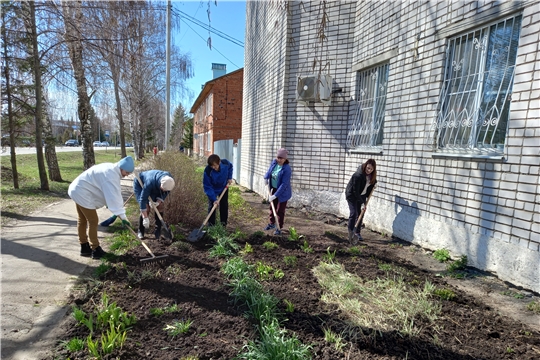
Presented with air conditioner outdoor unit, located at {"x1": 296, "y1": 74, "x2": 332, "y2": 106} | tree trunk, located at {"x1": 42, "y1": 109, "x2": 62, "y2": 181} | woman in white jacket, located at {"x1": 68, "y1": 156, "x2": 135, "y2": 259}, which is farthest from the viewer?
tree trunk, located at {"x1": 42, "y1": 109, "x2": 62, "y2": 181}

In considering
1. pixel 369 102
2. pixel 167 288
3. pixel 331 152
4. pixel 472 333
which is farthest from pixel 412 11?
pixel 167 288

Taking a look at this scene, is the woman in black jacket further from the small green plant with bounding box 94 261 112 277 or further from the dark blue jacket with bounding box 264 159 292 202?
the small green plant with bounding box 94 261 112 277

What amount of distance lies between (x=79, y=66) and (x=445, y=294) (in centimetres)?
1039

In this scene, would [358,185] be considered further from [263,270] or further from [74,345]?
[74,345]

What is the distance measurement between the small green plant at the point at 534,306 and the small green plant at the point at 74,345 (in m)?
4.03

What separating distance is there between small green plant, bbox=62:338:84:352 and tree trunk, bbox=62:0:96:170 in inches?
263

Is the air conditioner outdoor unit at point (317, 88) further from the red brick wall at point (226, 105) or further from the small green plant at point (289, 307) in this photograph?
the red brick wall at point (226, 105)

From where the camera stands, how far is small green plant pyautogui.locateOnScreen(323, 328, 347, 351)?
2373mm

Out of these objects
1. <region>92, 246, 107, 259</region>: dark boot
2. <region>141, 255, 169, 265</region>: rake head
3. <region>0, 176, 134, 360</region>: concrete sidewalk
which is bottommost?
<region>0, 176, 134, 360</region>: concrete sidewalk

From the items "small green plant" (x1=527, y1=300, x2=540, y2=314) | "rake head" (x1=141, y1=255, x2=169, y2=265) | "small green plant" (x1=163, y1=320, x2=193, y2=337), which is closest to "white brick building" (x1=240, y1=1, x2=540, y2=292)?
"small green plant" (x1=527, y1=300, x2=540, y2=314)

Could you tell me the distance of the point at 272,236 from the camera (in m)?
5.23

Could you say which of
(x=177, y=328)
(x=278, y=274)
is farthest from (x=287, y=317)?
(x=177, y=328)

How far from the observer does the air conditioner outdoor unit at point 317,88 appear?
6.73 m

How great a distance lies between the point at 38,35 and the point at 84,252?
657 centimetres
